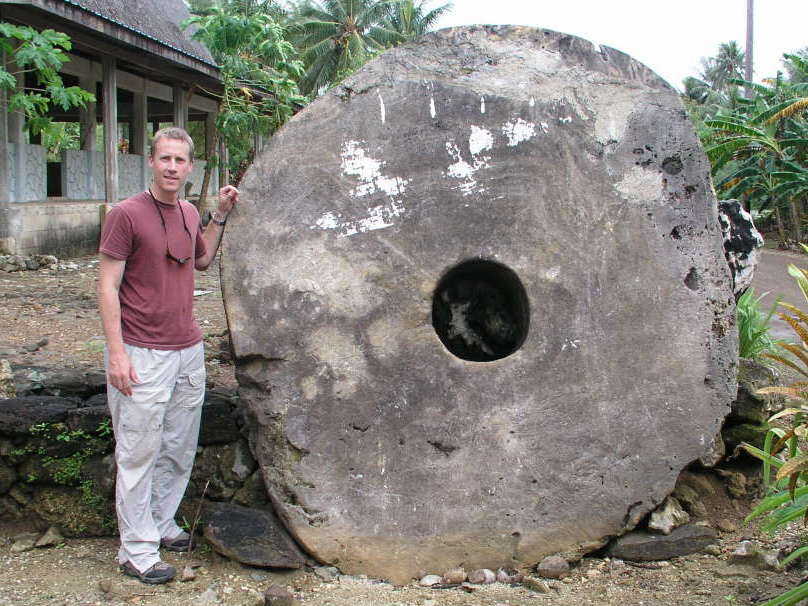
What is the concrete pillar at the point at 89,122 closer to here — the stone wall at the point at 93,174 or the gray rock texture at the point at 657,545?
the stone wall at the point at 93,174

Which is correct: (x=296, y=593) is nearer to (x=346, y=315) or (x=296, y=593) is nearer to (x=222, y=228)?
(x=346, y=315)

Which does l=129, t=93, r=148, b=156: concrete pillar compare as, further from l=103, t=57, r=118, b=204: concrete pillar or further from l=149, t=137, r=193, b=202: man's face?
l=149, t=137, r=193, b=202: man's face

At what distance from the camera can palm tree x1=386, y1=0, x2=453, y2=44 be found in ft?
71.7

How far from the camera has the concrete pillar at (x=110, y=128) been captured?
28.7 feet

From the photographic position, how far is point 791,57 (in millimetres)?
11906

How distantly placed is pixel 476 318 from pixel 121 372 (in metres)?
1.29

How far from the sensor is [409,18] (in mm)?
22219

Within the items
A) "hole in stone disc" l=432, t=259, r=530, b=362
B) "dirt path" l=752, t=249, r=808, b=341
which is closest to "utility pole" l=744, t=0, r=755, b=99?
"dirt path" l=752, t=249, r=808, b=341

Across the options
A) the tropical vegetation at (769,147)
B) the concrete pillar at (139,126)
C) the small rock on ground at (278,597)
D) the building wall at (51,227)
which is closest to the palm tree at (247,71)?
the building wall at (51,227)

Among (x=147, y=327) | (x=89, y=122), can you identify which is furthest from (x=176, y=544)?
(x=89, y=122)

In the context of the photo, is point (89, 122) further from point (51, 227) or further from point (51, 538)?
point (51, 538)

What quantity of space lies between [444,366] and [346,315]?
0.35 m

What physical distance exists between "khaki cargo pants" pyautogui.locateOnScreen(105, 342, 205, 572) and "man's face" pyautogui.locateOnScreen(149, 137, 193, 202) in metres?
0.50

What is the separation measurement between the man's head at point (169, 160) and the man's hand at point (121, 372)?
51 cm
